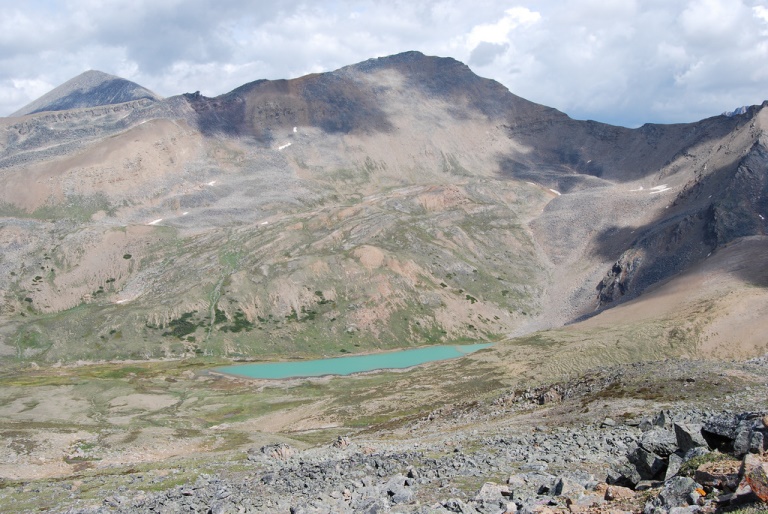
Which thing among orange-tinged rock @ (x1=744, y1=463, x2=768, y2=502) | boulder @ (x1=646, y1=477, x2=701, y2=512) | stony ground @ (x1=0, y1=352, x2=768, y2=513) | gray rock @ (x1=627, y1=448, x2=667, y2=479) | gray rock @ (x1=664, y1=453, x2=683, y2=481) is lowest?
stony ground @ (x1=0, y1=352, x2=768, y2=513)

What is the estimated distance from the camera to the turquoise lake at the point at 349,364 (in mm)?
155625

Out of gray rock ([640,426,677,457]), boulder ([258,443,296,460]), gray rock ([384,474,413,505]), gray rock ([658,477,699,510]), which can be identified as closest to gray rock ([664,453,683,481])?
gray rock ([640,426,677,457])

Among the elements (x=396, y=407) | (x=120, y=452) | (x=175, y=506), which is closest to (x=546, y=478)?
(x=175, y=506)

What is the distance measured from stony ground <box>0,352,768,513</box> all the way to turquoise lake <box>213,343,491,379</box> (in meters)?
98.4

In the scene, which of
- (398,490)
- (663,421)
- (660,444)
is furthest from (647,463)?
(663,421)

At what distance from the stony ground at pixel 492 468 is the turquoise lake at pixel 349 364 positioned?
98.4 m

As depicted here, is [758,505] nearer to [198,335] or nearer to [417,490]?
[417,490]

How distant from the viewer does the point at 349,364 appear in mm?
169625

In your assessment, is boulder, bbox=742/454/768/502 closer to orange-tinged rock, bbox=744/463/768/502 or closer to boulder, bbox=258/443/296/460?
orange-tinged rock, bbox=744/463/768/502

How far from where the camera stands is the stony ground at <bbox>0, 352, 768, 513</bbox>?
25641mm

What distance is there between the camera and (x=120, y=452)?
67875 millimetres

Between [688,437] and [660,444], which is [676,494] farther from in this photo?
[660,444]

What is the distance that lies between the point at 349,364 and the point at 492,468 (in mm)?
137525

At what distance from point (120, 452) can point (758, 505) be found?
65127mm
